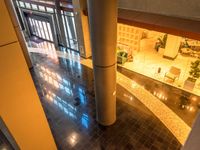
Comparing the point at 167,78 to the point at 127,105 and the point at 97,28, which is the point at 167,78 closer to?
the point at 127,105

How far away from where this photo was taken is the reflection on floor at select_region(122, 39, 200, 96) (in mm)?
10195

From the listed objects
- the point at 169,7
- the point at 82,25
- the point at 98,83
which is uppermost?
the point at 169,7

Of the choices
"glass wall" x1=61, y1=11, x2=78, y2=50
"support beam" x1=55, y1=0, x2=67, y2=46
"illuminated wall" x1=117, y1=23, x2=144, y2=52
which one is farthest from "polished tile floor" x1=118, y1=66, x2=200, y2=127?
"support beam" x1=55, y1=0, x2=67, y2=46

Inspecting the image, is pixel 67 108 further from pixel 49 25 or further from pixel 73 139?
pixel 49 25

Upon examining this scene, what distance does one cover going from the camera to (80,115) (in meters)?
7.84

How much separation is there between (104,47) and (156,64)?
794 cm

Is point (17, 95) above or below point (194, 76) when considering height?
above

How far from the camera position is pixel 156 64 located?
11781 millimetres

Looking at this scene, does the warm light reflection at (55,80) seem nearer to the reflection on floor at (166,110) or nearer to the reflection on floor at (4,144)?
the reflection on floor at (166,110)

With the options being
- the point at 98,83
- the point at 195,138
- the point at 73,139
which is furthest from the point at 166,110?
the point at 195,138

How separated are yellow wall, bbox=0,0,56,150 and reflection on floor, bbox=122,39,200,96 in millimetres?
8207

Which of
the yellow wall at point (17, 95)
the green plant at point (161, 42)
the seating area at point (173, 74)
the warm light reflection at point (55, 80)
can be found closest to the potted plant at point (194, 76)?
the seating area at point (173, 74)

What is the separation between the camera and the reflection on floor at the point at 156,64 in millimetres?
10195

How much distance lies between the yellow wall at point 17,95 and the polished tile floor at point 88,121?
288 cm
